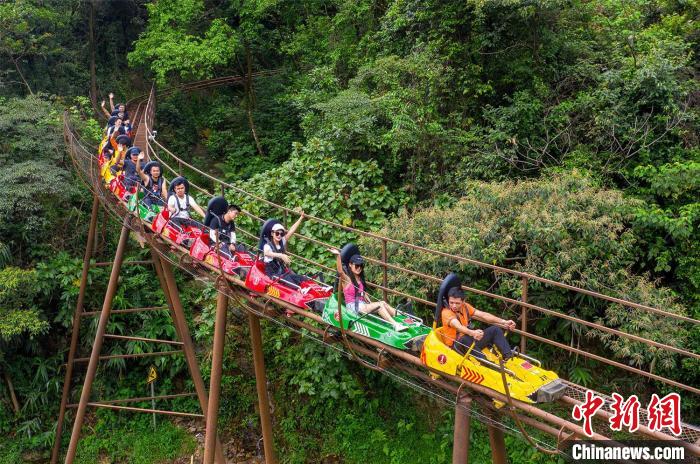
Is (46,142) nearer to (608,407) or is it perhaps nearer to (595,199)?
(595,199)

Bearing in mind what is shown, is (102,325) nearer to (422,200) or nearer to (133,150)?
(133,150)

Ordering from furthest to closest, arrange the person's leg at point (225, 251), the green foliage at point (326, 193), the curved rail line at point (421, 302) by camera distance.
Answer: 1. the green foliage at point (326, 193)
2. the person's leg at point (225, 251)
3. the curved rail line at point (421, 302)

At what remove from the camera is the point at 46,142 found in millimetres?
14664

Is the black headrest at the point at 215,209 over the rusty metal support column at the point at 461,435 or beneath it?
over

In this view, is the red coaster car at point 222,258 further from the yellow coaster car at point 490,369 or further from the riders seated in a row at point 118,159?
the riders seated in a row at point 118,159

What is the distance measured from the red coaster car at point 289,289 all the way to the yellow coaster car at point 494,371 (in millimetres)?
1736

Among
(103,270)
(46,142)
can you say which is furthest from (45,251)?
(46,142)

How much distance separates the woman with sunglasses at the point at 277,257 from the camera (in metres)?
7.75

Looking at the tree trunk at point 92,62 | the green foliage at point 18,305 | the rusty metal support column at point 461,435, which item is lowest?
the green foliage at point 18,305

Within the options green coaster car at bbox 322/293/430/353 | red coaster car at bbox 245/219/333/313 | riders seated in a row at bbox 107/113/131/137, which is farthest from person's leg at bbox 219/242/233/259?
Result: riders seated in a row at bbox 107/113/131/137

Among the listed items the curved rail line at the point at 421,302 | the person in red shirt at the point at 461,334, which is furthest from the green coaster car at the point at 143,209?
the person in red shirt at the point at 461,334

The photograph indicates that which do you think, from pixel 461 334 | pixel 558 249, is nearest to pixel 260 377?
pixel 461 334

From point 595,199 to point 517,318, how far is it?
2146mm

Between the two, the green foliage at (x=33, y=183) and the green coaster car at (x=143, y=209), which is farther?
the green foliage at (x=33, y=183)
